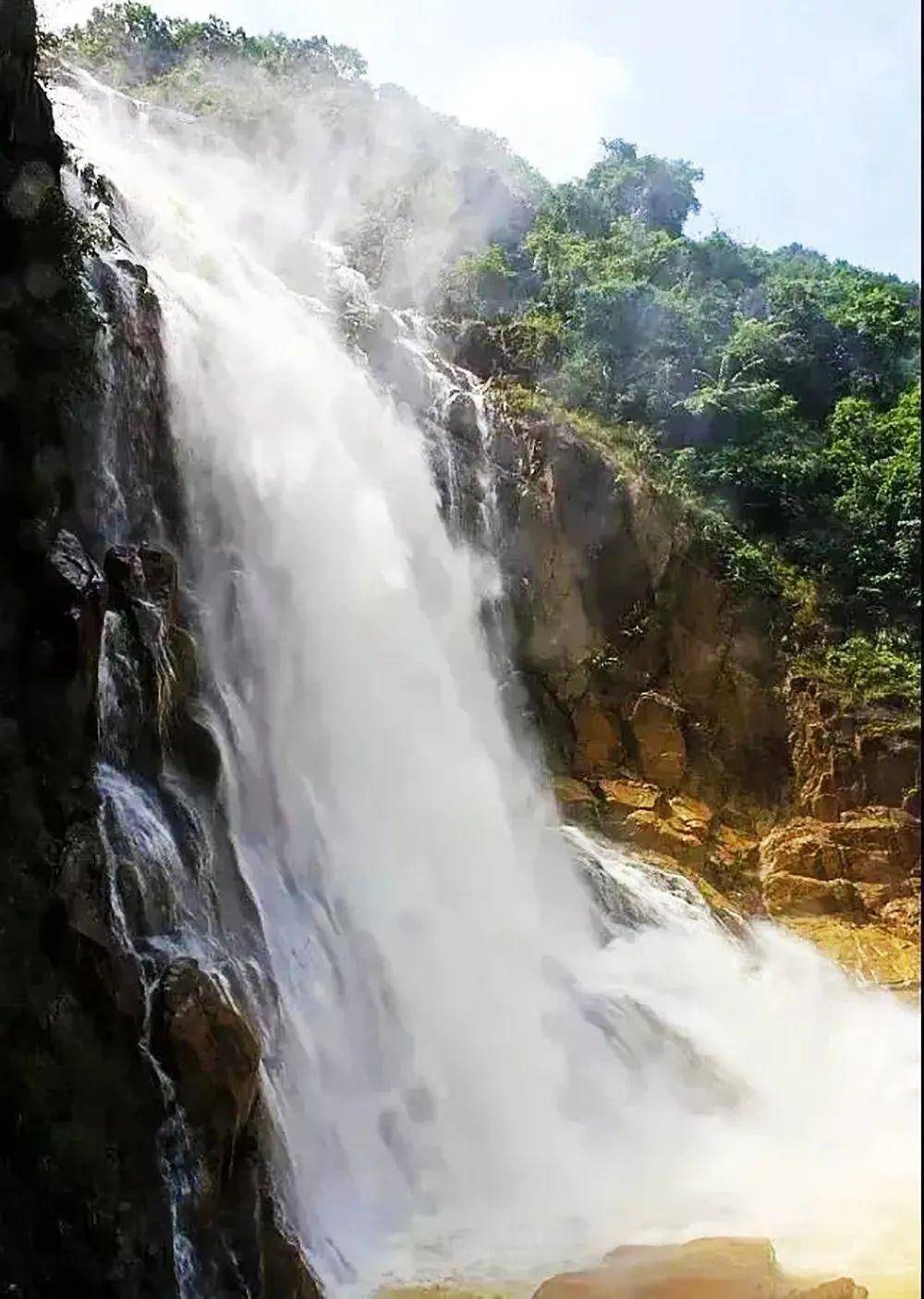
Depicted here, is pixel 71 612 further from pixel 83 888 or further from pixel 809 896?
pixel 809 896

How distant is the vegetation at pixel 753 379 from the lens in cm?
2177

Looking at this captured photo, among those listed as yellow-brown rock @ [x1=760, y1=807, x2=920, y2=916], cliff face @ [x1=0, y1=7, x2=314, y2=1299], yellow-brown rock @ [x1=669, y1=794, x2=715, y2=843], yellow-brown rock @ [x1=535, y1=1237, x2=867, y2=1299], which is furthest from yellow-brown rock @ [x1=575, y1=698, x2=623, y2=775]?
yellow-brown rock @ [x1=535, y1=1237, x2=867, y2=1299]

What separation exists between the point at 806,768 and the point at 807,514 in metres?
5.68

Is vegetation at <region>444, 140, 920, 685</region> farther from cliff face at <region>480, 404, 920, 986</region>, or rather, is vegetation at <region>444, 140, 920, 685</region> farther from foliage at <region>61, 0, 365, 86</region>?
foliage at <region>61, 0, 365, 86</region>

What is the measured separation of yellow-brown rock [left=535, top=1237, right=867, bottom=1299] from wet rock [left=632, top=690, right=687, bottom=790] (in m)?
11.4

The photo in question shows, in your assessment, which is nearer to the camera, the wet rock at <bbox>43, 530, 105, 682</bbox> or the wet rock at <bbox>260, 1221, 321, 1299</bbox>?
the wet rock at <bbox>260, 1221, 321, 1299</bbox>

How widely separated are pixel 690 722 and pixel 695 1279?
1280 cm

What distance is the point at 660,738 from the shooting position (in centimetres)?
1942

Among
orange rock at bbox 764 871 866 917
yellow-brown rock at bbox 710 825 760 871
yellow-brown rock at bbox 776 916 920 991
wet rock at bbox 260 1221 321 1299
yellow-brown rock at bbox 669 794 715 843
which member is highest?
yellow-brown rock at bbox 669 794 715 843

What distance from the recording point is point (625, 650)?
66.7ft

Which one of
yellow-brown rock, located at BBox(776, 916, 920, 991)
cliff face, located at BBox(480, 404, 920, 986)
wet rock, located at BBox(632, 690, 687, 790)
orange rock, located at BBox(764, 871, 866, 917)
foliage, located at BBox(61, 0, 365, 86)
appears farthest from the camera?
foliage, located at BBox(61, 0, 365, 86)

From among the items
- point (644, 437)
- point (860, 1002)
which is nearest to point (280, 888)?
point (860, 1002)

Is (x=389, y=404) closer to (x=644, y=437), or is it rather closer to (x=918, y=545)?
(x=644, y=437)

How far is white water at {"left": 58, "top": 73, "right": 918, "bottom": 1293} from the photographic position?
953cm
